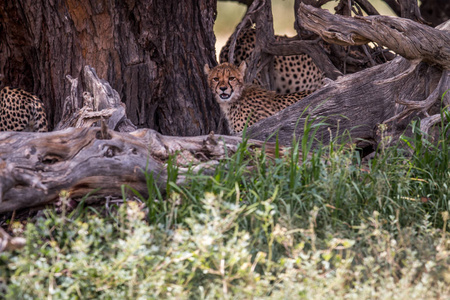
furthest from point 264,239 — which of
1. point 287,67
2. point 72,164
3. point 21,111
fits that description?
point 287,67

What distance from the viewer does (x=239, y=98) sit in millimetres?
6176

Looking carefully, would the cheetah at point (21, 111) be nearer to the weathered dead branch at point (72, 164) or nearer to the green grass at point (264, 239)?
the weathered dead branch at point (72, 164)

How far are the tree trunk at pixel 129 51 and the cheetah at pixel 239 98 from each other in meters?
0.17

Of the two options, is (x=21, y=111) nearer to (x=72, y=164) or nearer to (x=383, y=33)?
(x=72, y=164)

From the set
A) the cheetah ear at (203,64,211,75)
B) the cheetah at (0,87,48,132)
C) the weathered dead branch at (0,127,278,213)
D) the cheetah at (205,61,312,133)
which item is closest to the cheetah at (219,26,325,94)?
the cheetah at (205,61,312,133)

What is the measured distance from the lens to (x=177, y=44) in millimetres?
5906

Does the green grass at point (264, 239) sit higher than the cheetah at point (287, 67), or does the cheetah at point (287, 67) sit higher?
the cheetah at point (287, 67)

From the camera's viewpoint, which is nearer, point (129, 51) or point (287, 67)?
point (129, 51)

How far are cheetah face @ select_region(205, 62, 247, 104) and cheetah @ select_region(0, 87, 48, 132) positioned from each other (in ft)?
5.33

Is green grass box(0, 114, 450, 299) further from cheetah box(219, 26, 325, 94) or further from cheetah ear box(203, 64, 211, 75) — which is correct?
cheetah box(219, 26, 325, 94)

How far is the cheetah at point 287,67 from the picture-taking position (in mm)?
7230

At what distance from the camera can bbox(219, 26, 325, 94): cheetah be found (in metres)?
7.23

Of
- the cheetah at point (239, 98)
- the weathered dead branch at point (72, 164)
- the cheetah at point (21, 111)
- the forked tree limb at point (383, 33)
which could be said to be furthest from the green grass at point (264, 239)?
the cheetah at point (21, 111)

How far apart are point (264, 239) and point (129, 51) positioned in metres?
2.78
